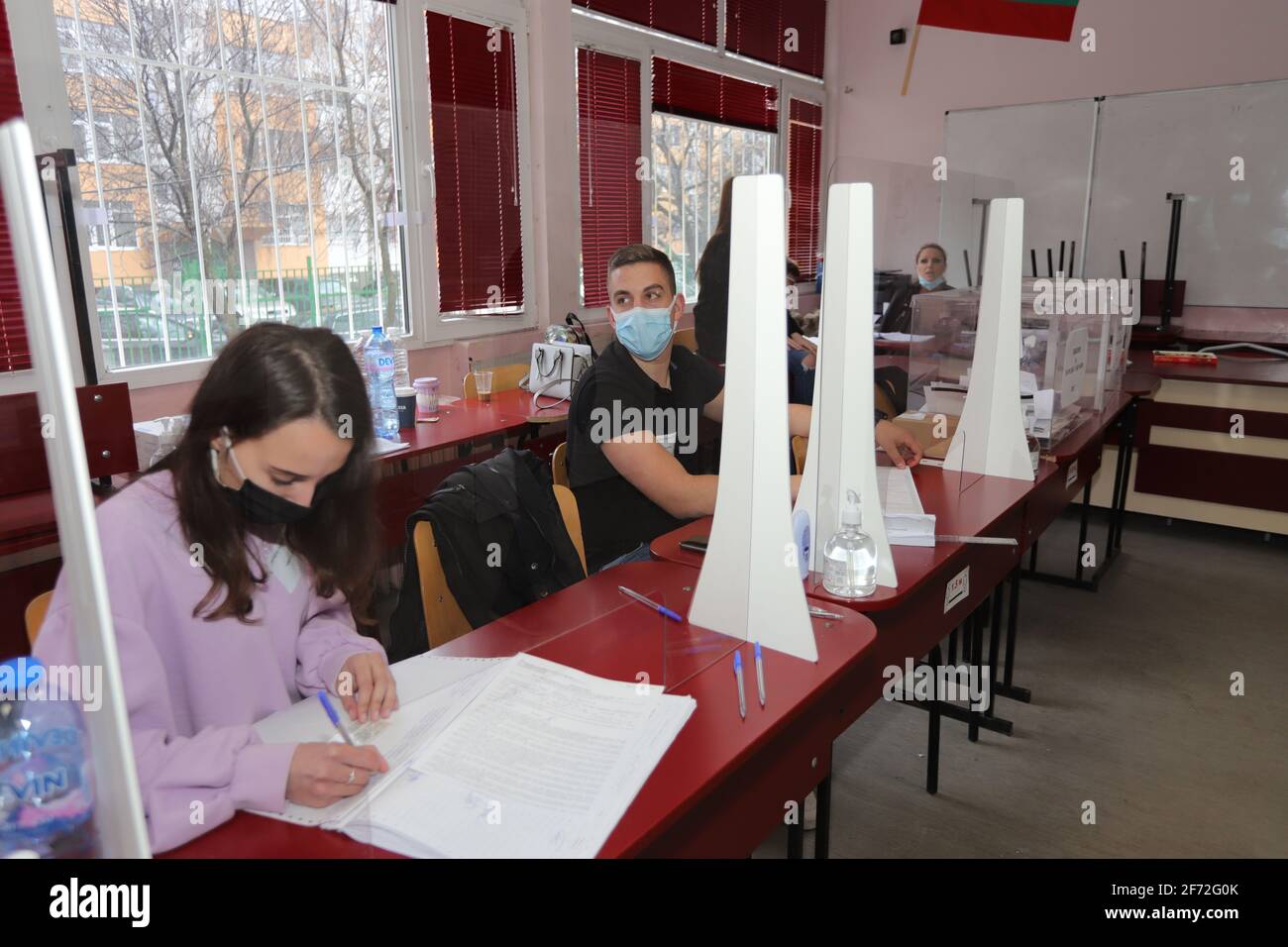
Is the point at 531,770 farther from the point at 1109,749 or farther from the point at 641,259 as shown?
the point at 1109,749

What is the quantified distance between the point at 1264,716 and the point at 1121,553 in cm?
143

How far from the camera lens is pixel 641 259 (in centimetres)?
204

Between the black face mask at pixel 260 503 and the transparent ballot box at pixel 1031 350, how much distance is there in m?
1.80

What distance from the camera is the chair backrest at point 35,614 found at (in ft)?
2.23

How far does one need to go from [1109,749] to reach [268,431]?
8.04 ft

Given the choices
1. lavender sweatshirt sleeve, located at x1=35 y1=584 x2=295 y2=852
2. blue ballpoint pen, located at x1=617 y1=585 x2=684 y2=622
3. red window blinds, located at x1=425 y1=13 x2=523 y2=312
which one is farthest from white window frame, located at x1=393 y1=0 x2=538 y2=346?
lavender sweatshirt sleeve, located at x1=35 y1=584 x2=295 y2=852

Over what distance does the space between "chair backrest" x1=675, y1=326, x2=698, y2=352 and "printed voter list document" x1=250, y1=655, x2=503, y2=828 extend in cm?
111

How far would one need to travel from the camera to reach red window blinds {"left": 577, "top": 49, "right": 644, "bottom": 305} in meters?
4.53

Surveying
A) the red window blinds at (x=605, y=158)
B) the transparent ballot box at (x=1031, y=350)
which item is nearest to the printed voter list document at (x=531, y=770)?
the transparent ballot box at (x=1031, y=350)

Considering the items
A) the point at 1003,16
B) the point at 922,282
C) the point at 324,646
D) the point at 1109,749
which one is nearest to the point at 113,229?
the point at 324,646

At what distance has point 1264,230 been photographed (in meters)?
5.11

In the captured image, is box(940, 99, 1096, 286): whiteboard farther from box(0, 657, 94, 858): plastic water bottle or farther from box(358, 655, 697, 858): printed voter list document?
box(0, 657, 94, 858): plastic water bottle
